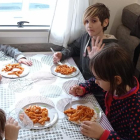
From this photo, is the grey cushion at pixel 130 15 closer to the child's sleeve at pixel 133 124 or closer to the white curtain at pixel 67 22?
the white curtain at pixel 67 22

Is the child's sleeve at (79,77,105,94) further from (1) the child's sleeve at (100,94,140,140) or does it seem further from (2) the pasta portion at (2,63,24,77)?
(2) the pasta portion at (2,63,24,77)

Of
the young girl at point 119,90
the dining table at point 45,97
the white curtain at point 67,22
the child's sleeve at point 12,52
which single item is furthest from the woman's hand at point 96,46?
the child's sleeve at point 12,52

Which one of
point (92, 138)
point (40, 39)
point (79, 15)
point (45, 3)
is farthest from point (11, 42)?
point (92, 138)

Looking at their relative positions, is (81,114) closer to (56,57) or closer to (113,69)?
(113,69)

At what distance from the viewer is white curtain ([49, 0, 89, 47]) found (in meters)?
1.77

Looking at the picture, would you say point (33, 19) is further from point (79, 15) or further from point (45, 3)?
point (79, 15)

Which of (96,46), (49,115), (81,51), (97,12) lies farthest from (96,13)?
(49,115)

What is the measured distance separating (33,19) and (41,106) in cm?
107

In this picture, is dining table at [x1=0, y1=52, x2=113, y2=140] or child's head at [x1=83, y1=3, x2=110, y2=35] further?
child's head at [x1=83, y1=3, x2=110, y2=35]

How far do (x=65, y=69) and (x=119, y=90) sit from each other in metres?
0.51

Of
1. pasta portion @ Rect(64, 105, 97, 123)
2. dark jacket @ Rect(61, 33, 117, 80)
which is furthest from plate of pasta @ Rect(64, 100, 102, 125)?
dark jacket @ Rect(61, 33, 117, 80)

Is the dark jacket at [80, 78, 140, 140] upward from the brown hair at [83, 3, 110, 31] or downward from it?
downward

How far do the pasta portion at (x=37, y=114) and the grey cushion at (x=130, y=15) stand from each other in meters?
1.16

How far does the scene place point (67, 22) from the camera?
1806 millimetres
